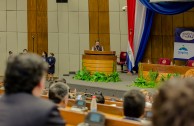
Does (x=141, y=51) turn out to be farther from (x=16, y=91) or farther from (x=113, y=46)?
(x=16, y=91)

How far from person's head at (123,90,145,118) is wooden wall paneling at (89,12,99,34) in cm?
1216

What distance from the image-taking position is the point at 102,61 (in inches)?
483

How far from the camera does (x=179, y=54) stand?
503 inches

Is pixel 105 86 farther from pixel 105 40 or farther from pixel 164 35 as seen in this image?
pixel 105 40

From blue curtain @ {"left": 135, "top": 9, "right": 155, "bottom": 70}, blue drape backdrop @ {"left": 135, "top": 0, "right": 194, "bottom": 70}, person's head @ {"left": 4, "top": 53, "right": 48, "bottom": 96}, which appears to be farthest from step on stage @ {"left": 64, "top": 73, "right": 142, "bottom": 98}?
person's head @ {"left": 4, "top": 53, "right": 48, "bottom": 96}

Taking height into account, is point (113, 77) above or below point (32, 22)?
below

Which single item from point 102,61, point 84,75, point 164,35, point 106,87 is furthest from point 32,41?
point 106,87

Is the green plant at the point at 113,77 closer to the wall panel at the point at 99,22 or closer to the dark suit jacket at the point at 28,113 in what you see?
the wall panel at the point at 99,22

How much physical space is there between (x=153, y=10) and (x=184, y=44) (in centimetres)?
164

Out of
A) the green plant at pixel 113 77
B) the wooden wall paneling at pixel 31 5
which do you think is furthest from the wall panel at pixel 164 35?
the wooden wall paneling at pixel 31 5

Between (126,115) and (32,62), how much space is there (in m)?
1.40

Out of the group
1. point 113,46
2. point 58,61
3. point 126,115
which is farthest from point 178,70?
point 126,115

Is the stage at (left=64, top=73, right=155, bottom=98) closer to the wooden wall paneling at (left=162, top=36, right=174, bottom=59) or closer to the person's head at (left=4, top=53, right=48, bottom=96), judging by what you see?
the wooden wall paneling at (left=162, top=36, right=174, bottom=59)

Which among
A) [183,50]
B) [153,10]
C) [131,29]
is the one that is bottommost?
[183,50]
